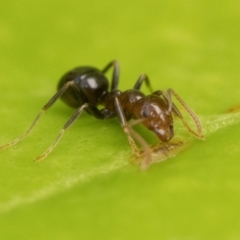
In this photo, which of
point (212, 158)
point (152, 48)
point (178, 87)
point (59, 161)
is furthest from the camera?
point (152, 48)

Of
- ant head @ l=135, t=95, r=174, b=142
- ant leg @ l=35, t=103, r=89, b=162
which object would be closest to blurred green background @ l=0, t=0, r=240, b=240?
ant leg @ l=35, t=103, r=89, b=162

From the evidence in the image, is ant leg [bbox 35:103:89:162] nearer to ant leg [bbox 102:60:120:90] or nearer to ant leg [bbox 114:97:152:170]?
ant leg [bbox 114:97:152:170]

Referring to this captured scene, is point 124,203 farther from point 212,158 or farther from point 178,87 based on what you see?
point 178,87

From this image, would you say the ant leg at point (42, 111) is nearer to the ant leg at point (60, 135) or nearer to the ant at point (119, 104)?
the ant at point (119, 104)

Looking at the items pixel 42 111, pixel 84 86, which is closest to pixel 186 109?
pixel 42 111

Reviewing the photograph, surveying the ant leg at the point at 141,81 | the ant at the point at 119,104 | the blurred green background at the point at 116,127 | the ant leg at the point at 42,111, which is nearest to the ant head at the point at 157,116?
the ant at the point at 119,104

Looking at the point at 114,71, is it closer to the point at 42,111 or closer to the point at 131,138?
the point at 42,111

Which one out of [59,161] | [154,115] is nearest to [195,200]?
[59,161]
